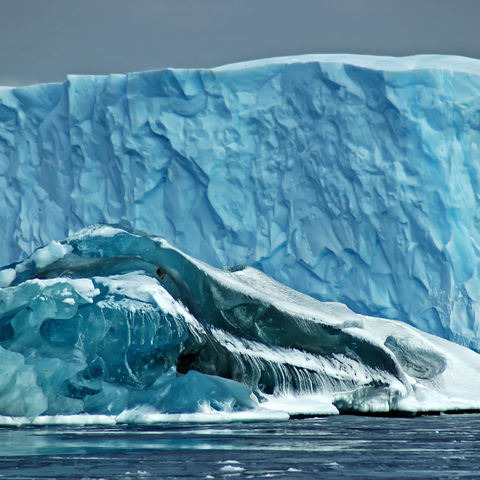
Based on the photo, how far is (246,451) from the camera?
5551 millimetres

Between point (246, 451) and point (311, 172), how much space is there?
13.6 m

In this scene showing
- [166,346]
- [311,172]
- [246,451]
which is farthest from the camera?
[311,172]

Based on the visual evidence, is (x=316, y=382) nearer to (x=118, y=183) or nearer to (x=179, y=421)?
(x=179, y=421)

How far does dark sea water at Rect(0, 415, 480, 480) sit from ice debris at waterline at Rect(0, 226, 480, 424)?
0.50 metres

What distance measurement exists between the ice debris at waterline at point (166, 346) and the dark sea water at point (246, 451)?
0.50 m

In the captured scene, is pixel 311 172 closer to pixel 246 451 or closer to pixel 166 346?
pixel 166 346

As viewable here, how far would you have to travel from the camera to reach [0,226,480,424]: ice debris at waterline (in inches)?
316

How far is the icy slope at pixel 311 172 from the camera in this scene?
1819 cm

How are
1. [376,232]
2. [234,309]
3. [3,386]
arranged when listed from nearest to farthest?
1. [3,386]
2. [234,309]
3. [376,232]

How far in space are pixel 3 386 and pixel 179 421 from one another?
1365 millimetres

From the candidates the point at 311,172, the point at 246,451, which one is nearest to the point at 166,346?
the point at 246,451

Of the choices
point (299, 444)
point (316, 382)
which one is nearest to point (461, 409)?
point (316, 382)

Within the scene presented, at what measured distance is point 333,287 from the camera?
18.3 meters

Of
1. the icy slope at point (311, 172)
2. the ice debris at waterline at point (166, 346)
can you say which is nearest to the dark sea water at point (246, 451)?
the ice debris at waterline at point (166, 346)
